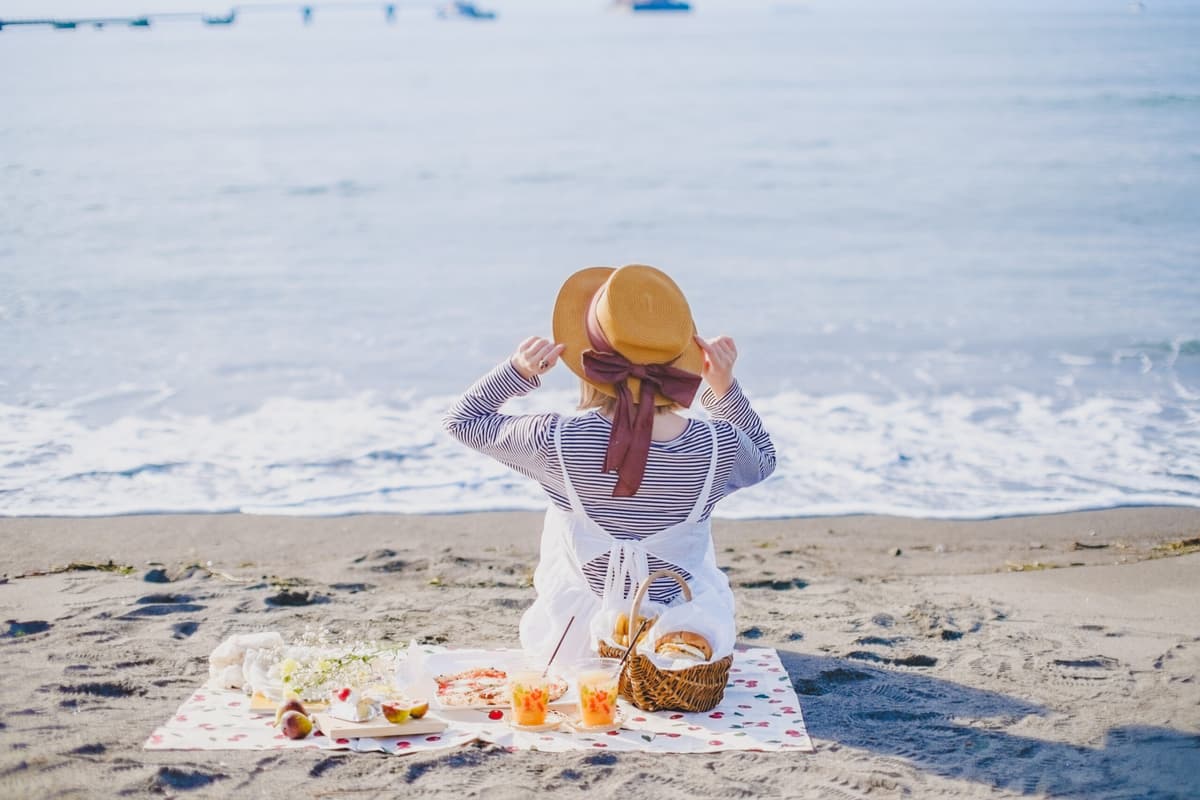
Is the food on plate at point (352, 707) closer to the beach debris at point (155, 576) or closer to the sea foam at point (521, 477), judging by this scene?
the beach debris at point (155, 576)

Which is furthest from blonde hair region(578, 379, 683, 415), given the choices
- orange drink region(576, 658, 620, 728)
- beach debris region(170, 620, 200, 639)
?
beach debris region(170, 620, 200, 639)

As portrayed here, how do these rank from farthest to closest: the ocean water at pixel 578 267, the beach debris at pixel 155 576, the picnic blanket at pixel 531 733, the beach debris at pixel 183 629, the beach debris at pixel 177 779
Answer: the ocean water at pixel 578 267
the beach debris at pixel 155 576
the beach debris at pixel 183 629
the picnic blanket at pixel 531 733
the beach debris at pixel 177 779

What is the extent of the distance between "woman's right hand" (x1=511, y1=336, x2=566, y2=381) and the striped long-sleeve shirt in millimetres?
65

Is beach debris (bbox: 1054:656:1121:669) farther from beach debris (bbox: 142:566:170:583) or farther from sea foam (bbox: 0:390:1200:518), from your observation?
beach debris (bbox: 142:566:170:583)

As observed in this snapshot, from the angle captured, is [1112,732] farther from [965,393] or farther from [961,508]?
[965,393]

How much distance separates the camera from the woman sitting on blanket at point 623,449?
404 cm

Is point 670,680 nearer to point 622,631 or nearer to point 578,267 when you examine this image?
point 622,631

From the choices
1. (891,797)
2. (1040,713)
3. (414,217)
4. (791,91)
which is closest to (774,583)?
(1040,713)

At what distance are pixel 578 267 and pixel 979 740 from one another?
43.8 feet

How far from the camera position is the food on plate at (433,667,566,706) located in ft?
13.8

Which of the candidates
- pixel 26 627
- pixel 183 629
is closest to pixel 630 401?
pixel 183 629

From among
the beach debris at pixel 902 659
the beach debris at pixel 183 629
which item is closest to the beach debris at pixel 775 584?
the beach debris at pixel 902 659

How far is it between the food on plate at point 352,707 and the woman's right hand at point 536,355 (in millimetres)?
1152

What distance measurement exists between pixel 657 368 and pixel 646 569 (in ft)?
2.17
